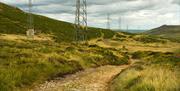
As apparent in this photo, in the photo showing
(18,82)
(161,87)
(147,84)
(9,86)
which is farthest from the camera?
(18,82)

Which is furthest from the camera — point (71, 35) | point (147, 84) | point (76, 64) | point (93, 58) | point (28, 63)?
point (71, 35)

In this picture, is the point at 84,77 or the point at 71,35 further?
the point at 71,35

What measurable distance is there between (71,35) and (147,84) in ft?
452

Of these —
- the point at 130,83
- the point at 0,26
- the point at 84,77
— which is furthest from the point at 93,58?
the point at 0,26

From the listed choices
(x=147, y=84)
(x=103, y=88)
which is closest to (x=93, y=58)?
(x=103, y=88)

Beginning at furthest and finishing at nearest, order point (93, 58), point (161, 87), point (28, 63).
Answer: point (93, 58) < point (28, 63) < point (161, 87)

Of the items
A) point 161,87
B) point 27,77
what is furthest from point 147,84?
point 27,77

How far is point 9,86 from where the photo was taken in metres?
19.2

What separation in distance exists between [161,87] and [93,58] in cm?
2837

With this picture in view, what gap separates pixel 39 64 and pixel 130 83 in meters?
10.5

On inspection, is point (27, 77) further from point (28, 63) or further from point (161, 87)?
point (161, 87)

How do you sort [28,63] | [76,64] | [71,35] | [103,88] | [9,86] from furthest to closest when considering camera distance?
1. [71,35]
2. [76,64]
3. [28,63]
4. [103,88]
5. [9,86]

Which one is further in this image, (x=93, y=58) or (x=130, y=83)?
(x=93, y=58)

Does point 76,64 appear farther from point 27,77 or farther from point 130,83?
point 130,83
